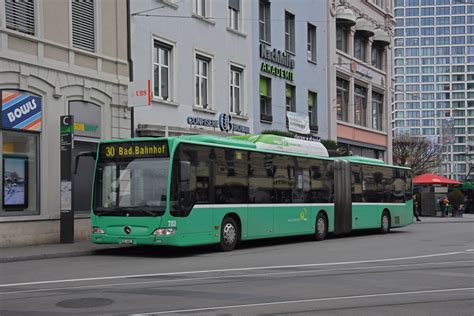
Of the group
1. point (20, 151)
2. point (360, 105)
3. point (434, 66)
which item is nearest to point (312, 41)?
point (360, 105)

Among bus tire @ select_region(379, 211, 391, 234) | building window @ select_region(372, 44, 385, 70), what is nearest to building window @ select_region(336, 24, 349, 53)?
building window @ select_region(372, 44, 385, 70)

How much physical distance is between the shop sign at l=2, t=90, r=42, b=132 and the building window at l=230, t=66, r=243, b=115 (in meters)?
11.5

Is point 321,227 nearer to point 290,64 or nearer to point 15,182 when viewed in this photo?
point 15,182

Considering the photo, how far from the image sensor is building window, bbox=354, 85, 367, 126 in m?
42.1

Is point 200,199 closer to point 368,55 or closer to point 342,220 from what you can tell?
point 342,220

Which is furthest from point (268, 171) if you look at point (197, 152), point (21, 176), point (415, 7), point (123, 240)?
point (415, 7)

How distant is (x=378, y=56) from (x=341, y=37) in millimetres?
7169

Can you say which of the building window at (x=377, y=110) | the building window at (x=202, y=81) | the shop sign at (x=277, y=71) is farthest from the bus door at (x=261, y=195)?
the building window at (x=377, y=110)

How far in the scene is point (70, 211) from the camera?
60.4 feet

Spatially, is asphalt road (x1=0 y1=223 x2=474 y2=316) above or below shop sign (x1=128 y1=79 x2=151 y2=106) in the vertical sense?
below

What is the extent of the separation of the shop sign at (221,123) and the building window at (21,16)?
8020 mm

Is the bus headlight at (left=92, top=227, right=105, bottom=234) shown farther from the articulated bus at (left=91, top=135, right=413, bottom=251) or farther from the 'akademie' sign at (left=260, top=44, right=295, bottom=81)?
the 'akademie' sign at (left=260, top=44, right=295, bottom=81)

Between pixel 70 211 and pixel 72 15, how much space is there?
621 cm

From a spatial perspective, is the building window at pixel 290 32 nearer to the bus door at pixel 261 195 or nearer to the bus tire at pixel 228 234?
the bus door at pixel 261 195
